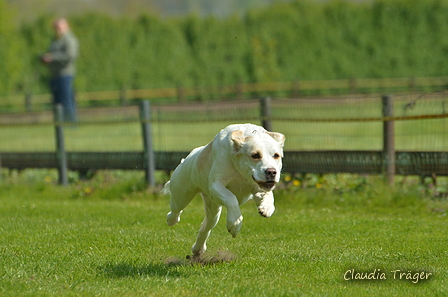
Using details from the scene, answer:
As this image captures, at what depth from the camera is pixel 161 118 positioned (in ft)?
38.8

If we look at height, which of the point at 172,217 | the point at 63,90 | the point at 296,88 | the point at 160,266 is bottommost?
the point at 296,88

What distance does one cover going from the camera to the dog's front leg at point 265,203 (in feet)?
18.7

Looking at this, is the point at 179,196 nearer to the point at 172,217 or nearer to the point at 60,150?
the point at 172,217

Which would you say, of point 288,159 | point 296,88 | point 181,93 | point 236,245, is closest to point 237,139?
point 236,245

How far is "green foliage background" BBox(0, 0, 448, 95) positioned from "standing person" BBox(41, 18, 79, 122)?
1602cm

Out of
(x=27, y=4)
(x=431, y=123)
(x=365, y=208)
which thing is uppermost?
(x=27, y=4)

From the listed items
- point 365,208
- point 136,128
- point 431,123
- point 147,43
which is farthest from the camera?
point 147,43

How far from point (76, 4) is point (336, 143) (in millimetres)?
63204

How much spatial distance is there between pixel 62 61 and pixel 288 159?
863cm

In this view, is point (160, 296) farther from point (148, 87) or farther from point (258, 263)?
point (148, 87)

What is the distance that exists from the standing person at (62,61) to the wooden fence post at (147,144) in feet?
18.5

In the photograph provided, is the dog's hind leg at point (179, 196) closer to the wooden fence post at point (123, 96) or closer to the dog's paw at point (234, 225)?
the dog's paw at point (234, 225)

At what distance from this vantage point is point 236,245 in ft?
23.9

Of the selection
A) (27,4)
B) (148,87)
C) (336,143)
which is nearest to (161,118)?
(336,143)
